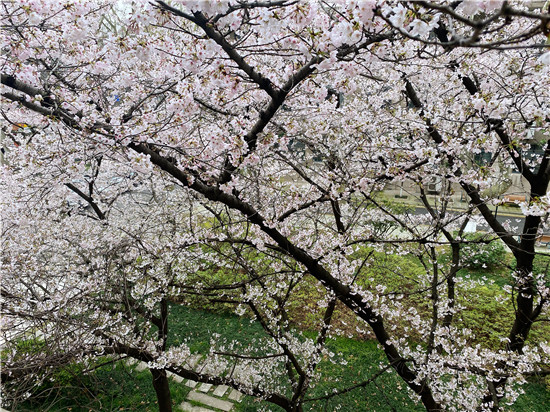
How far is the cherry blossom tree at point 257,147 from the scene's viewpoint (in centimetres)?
243

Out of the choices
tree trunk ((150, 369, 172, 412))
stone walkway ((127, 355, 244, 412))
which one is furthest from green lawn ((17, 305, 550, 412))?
tree trunk ((150, 369, 172, 412))

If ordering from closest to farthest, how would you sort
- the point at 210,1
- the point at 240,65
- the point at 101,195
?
the point at 210,1, the point at 240,65, the point at 101,195

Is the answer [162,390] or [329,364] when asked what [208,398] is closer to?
[162,390]

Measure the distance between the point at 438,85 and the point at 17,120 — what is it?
7006 mm

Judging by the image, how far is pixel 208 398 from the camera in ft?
19.9

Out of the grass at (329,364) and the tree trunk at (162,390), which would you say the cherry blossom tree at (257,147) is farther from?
the grass at (329,364)

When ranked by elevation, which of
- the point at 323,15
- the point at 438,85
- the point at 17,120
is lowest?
the point at 17,120

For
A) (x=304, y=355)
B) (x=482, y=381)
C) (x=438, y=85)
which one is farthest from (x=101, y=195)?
(x=482, y=381)

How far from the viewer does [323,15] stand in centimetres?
262

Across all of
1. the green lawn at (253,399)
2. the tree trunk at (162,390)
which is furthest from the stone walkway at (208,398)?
the tree trunk at (162,390)

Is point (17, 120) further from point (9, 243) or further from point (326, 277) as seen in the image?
point (326, 277)

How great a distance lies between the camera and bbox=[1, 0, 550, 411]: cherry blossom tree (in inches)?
95.7

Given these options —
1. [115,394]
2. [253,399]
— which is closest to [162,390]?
[253,399]

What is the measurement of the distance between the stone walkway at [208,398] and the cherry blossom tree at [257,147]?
557 mm
